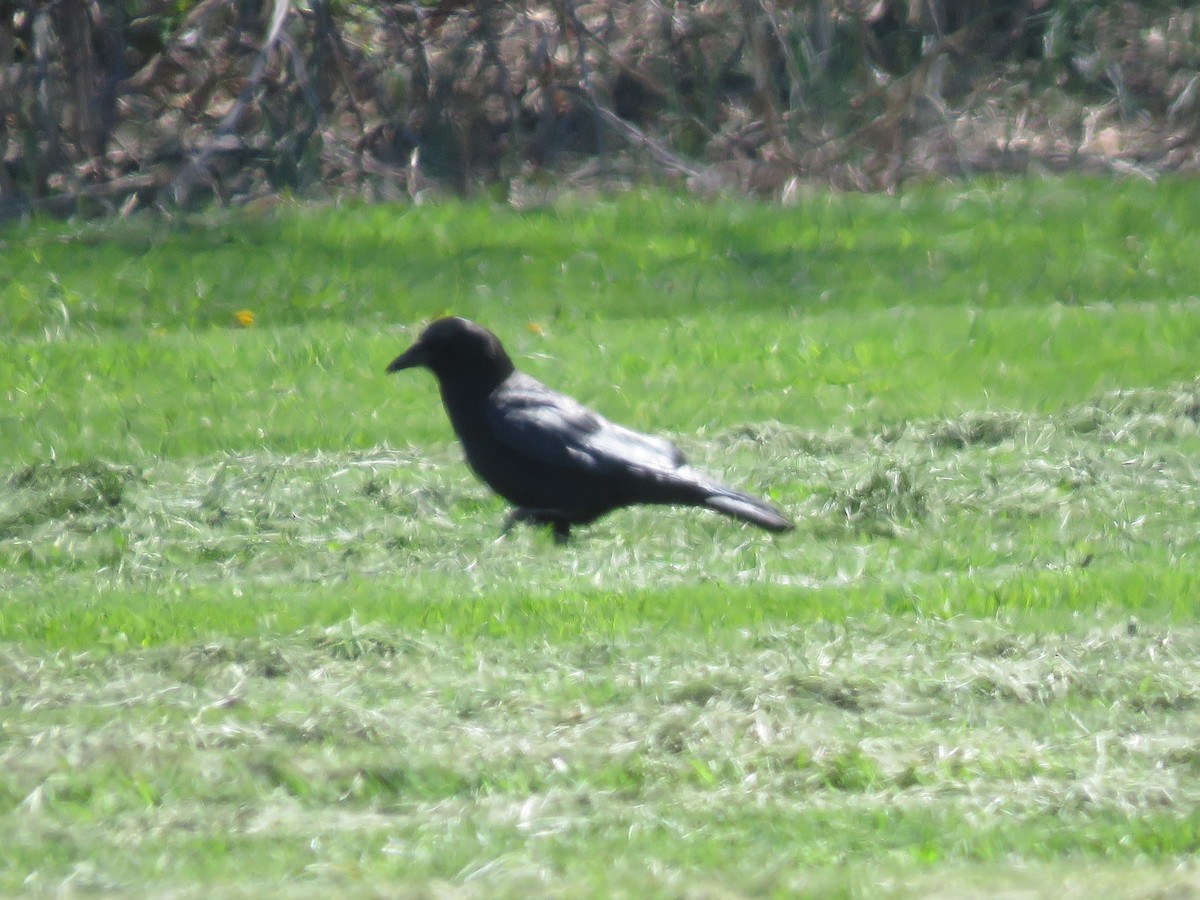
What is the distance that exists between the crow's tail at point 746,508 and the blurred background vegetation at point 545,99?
34.9 ft

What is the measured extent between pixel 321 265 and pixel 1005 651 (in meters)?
11.1

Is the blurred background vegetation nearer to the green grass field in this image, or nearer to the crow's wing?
the green grass field

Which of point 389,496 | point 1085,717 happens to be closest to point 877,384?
point 389,496

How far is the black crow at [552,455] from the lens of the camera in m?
9.05

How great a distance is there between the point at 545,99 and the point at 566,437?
40.1 ft

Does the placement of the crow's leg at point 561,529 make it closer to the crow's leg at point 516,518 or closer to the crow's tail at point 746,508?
the crow's leg at point 516,518

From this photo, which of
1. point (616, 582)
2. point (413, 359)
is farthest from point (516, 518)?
point (616, 582)

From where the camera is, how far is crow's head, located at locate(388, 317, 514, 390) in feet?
31.2

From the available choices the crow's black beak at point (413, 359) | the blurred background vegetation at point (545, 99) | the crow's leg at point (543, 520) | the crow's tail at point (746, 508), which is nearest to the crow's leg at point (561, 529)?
the crow's leg at point (543, 520)

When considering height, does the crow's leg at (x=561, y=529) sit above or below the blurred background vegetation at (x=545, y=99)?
above

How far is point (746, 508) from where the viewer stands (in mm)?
8867

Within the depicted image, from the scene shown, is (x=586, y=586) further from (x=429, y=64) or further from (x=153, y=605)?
(x=429, y=64)

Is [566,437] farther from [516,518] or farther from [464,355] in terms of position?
[464,355]

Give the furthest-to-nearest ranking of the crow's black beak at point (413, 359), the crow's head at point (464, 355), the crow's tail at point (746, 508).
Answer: the crow's black beak at point (413, 359), the crow's head at point (464, 355), the crow's tail at point (746, 508)
